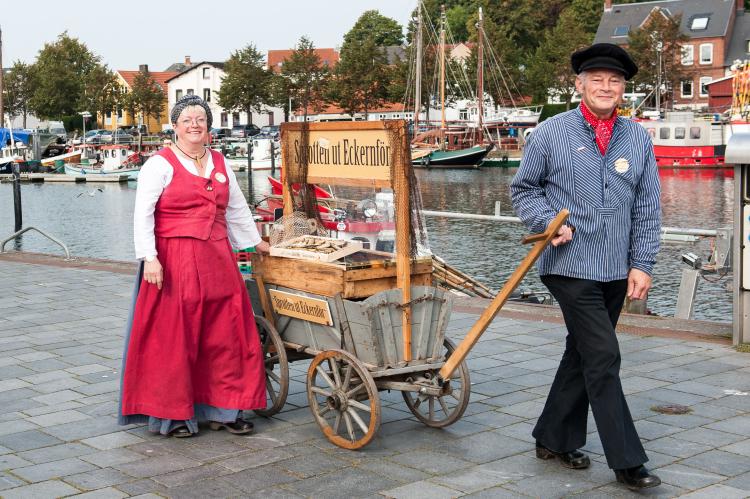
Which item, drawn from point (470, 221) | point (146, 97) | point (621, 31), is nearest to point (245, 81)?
point (146, 97)

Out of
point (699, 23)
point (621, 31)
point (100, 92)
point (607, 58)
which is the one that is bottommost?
point (607, 58)

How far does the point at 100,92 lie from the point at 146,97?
3902 mm

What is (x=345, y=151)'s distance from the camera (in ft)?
18.8

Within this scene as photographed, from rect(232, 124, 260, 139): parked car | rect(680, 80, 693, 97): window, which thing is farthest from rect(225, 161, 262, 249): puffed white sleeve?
rect(680, 80, 693, 97): window

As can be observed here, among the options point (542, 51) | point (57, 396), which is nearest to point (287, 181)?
point (57, 396)

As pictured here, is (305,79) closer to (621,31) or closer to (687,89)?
(621,31)

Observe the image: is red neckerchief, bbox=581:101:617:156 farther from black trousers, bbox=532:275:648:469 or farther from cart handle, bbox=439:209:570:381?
black trousers, bbox=532:275:648:469

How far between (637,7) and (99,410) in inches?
3027

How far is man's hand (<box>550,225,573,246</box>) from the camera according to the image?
4.62 meters

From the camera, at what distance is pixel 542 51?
77.0 meters

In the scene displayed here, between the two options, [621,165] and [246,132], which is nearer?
[621,165]

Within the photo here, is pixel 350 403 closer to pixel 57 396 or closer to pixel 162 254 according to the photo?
pixel 162 254

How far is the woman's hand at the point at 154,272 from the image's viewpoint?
5473mm

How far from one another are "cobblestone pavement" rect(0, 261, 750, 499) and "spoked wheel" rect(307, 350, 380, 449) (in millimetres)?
96
